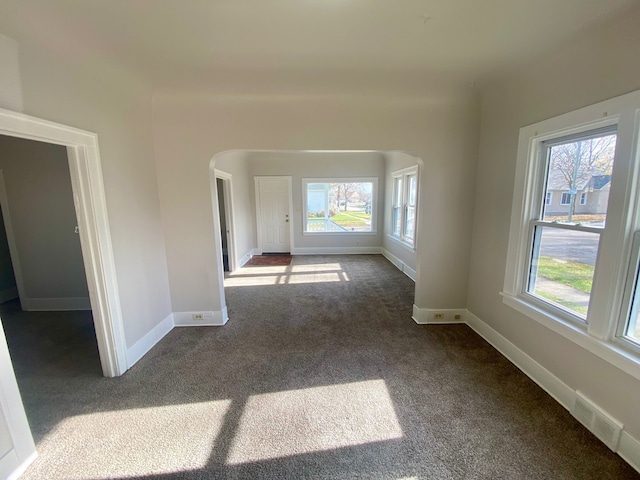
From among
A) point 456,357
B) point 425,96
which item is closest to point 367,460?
point 456,357

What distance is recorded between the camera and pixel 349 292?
14.0 ft

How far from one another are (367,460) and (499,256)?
2112 millimetres

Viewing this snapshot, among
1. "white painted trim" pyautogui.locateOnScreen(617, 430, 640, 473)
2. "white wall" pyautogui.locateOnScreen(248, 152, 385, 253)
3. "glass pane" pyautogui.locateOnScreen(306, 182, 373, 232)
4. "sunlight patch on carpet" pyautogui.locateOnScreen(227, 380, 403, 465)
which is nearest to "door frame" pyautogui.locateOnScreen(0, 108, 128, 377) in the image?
"sunlight patch on carpet" pyautogui.locateOnScreen(227, 380, 403, 465)

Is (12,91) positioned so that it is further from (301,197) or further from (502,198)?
(301,197)

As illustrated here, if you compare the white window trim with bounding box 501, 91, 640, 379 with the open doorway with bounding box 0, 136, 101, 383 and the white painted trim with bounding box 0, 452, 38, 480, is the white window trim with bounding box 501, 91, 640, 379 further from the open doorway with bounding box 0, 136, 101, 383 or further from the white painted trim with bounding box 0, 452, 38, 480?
the open doorway with bounding box 0, 136, 101, 383

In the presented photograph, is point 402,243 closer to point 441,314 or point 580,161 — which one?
point 441,314

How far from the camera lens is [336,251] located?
706 cm

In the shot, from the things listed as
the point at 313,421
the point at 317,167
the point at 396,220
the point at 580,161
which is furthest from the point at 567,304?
the point at 317,167

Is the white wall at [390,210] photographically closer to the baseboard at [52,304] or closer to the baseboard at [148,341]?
the baseboard at [148,341]

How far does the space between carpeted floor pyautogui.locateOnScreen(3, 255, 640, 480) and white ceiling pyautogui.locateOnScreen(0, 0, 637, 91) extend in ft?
7.88

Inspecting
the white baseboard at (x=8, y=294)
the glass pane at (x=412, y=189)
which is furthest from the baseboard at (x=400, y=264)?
the white baseboard at (x=8, y=294)

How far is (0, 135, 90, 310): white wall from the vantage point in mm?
3273

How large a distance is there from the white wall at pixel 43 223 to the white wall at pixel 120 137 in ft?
4.92

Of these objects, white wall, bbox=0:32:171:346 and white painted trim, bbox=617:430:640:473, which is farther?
white wall, bbox=0:32:171:346
